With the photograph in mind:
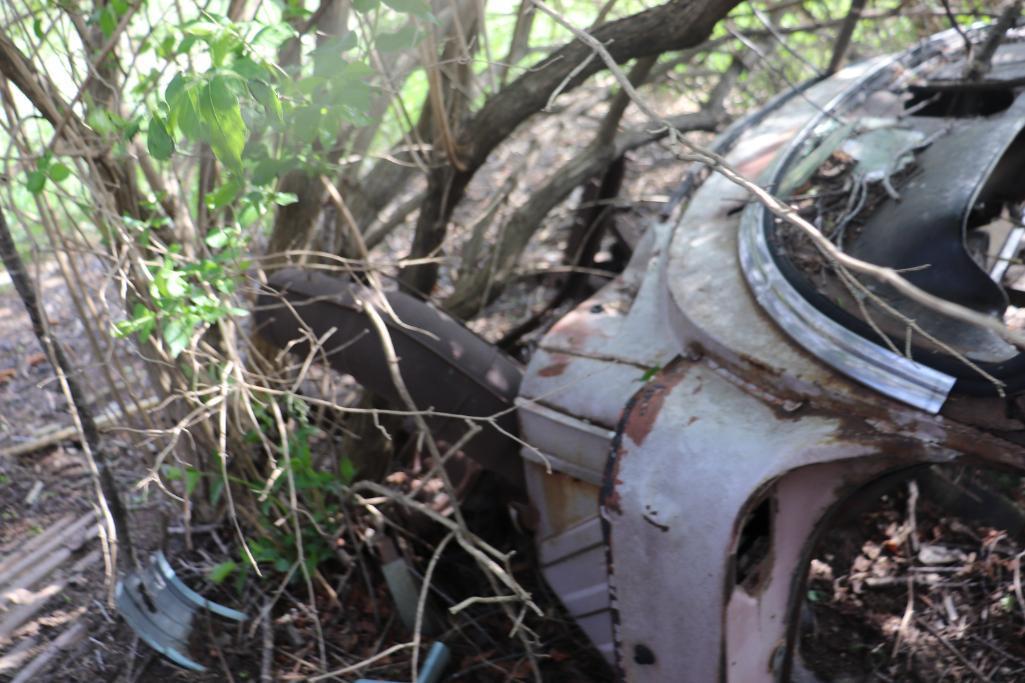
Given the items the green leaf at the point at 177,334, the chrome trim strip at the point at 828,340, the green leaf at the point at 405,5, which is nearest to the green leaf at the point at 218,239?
the green leaf at the point at 177,334

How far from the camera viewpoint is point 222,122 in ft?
→ 5.43

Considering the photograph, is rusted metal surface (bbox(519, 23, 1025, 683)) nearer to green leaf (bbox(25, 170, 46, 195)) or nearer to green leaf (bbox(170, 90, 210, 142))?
green leaf (bbox(170, 90, 210, 142))

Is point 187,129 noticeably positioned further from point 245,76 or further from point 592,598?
point 592,598

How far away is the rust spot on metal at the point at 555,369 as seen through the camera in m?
2.55

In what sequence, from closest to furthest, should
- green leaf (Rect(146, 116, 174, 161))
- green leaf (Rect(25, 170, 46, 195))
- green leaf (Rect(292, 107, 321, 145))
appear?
green leaf (Rect(146, 116, 174, 161)), green leaf (Rect(25, 170, 46, 195)), green leaf (Rect(292, 107, 321, 145))

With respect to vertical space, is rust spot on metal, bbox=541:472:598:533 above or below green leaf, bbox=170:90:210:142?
below

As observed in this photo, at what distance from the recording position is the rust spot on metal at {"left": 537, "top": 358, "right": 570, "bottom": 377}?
2549 millimetres

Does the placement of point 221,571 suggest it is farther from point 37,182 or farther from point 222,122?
Answer: point 222,122

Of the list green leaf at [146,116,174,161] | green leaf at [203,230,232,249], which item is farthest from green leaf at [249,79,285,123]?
green leaf at [203,230,232,249]

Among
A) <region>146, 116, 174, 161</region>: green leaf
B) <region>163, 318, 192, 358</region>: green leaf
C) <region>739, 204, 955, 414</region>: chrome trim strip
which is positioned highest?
<region>146, 116, 174, 161</region>: green leaf

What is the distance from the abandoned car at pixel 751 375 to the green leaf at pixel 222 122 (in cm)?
101

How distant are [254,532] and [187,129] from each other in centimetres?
169

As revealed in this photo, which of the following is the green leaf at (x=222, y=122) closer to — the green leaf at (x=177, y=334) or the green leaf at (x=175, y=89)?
the green leaf at (x=175, y=89)

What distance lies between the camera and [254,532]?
9.72ft
